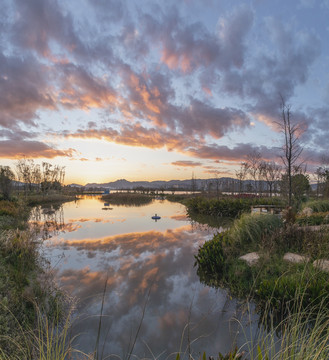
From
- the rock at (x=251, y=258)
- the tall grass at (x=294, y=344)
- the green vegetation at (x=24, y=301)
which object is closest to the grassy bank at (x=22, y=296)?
the green vegetation at (x=24, y=301)

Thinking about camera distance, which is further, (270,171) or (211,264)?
(270,171)

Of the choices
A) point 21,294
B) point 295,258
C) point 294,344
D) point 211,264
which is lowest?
point 211,264

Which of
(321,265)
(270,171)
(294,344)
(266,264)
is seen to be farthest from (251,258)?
(270,171)

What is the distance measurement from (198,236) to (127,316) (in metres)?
6.45

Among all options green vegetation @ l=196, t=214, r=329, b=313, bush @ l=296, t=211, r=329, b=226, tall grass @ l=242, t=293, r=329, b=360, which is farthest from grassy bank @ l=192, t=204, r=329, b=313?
bush @ l=296, t=211, r=329, b=226

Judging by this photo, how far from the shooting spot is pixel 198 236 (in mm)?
9820

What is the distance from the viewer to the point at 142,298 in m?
4.41

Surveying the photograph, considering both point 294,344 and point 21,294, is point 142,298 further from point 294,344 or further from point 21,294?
point 294,344

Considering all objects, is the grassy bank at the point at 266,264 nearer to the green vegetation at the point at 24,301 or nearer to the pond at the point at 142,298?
the pond at the point at 142,298

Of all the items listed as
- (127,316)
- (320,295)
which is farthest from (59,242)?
(320,295)

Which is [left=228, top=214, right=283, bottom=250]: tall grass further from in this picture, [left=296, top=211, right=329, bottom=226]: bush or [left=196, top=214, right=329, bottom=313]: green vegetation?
[left=296, top=211, right=329, bottom=226]: bush

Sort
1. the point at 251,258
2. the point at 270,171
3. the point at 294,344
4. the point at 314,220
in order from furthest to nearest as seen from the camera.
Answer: the point at 270,171, the point at 314,220, the point at 251,258, the point at 294,344

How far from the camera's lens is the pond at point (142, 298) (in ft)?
10.3

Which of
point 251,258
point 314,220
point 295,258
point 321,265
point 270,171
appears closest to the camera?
point 321,265
